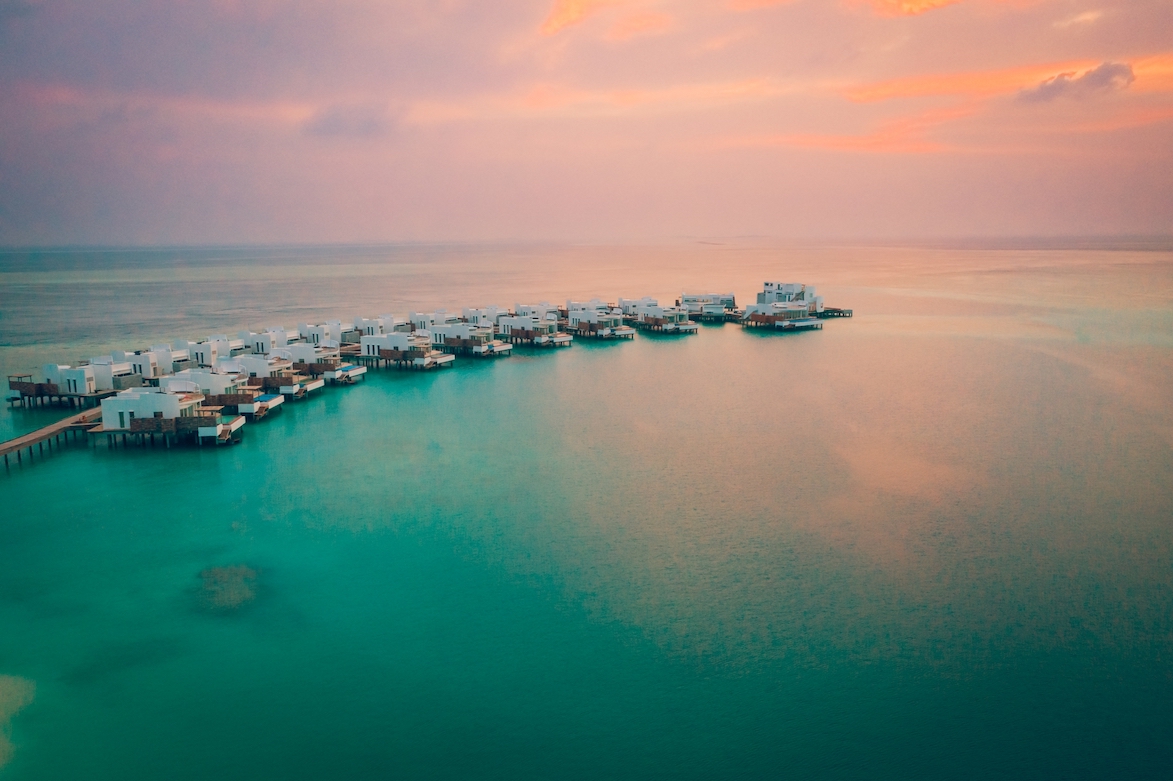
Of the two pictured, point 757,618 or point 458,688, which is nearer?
point 458,688

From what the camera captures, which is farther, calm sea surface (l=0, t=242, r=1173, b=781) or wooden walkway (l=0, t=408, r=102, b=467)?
wooden walkway (l=0, t=408, r=102, b=467)


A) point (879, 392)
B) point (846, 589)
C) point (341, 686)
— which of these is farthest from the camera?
point (879, 392)

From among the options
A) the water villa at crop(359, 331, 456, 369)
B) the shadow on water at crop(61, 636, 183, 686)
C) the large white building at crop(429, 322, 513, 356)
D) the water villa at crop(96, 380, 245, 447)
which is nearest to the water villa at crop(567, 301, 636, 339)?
the large white building at crop(429, 322, 513, 356)

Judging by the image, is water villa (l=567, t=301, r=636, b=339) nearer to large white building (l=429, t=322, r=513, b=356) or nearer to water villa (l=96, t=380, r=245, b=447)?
large white building (l=429, t=322, r=513, b=356)

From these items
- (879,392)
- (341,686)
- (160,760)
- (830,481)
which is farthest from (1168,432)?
(160,760)

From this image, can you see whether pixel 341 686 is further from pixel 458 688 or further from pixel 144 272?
pixel 144 272

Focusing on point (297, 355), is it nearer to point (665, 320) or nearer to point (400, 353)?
point (400, 353)

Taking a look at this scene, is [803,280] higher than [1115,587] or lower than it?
higher

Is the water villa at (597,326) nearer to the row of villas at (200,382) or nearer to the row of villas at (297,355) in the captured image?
the row of villas at (297,355)
